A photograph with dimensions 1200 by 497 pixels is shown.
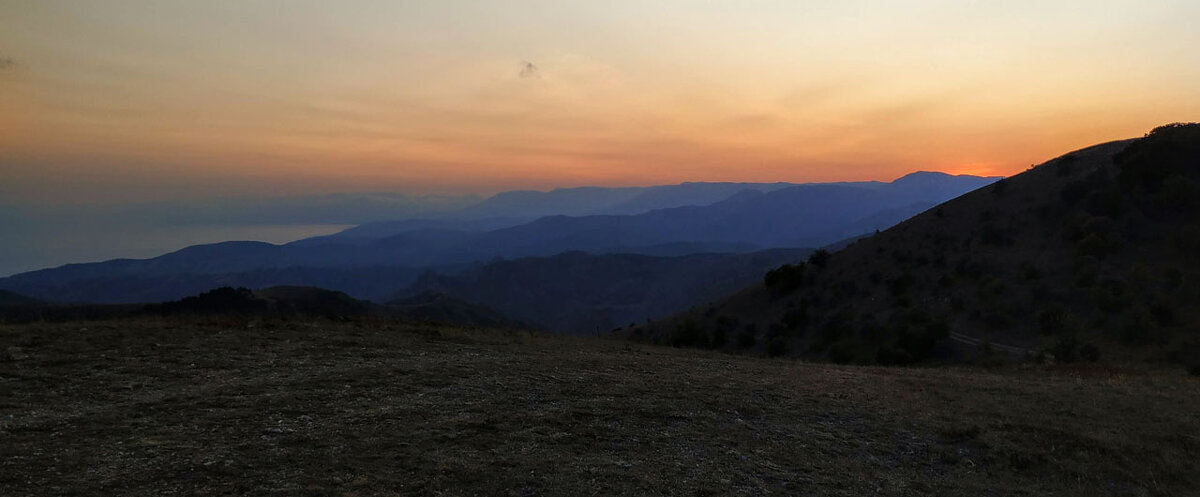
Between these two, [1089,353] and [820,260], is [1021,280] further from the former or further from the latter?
[820,260]

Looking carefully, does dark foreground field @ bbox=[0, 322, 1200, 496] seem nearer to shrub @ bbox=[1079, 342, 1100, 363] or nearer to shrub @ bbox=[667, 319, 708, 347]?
shrub @ bbox=[1079, 342, 1100, 363]

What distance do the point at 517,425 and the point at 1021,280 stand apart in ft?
134

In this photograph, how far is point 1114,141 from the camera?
167 ft

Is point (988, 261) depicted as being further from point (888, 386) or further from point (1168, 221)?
point (888, 386)

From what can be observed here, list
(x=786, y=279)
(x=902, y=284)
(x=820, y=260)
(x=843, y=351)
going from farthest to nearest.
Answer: (x=820, y=260) → (x=786, y=279) → (x=902, y=284) → (x=843, y=351)

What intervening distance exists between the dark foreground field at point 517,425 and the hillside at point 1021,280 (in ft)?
55.5

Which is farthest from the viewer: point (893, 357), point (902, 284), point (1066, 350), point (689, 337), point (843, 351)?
point (689, 337)

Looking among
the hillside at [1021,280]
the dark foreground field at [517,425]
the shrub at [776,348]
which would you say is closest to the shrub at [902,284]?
the hillside at [1021,280]

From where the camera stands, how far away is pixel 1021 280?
37438mm

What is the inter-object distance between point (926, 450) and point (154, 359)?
17047 mm

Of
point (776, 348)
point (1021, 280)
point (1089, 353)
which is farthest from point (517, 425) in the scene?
point (1021, 280)

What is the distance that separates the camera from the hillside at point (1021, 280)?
101ft

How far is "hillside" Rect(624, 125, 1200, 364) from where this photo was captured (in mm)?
30656

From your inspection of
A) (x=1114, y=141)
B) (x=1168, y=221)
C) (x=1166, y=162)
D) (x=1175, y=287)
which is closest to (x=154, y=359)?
(x=1175, y=287)
